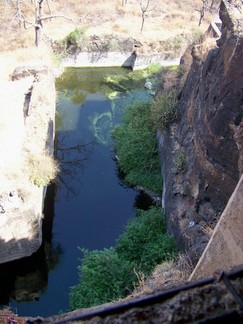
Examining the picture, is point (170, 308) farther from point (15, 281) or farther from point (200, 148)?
point (15, 281)

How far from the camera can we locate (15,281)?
1387 centimetres

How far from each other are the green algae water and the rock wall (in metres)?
1.00

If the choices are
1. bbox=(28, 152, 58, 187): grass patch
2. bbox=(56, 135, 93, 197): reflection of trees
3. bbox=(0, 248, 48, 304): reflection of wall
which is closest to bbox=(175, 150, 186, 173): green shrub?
bbox=(28, 152, 58, 187): grass patch

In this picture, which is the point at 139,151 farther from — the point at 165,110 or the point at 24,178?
the point at 24,178

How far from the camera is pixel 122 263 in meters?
12.5

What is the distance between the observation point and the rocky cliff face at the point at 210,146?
11719 millimetres

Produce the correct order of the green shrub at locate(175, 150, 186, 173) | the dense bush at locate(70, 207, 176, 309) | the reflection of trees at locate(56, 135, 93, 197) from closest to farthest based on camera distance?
the dense bush at locate(70, 207, 176, 309), the green shrub at locate(175, 150, 186, 173), the reflection of trees at locate(56, 135, 93, 197)

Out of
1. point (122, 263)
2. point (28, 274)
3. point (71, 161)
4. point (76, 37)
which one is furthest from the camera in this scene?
point (76, 37)

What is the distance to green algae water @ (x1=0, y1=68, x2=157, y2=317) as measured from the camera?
45.3ft

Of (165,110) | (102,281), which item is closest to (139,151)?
(165,110)

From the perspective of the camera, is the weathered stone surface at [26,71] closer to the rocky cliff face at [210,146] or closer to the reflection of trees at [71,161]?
the reflection of trees at [71,161]

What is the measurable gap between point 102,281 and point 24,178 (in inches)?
169

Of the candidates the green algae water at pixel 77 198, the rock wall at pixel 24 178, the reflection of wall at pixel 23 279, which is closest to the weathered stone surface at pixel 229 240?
the green algae water at pixel 77 198

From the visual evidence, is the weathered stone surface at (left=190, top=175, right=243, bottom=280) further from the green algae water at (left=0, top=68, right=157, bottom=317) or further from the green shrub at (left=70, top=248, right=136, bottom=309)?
the green algae water at (left=0, top=68, right=157, bottom=317)
